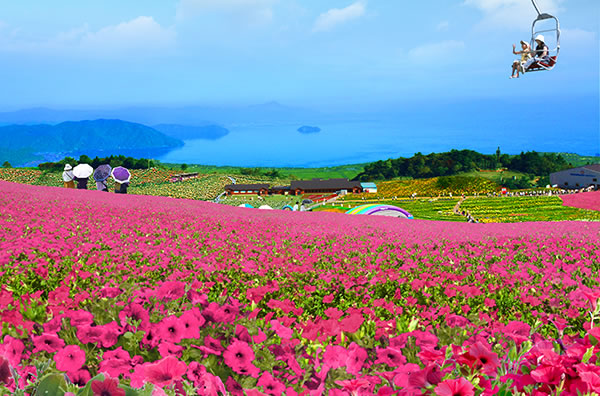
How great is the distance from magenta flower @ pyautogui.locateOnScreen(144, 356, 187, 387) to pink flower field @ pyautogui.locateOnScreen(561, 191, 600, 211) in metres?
56.0

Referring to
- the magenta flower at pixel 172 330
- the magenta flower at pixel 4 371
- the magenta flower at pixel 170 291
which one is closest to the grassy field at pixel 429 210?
the magenta flower at pixel 170 291

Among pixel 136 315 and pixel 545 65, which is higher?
pixel 545 65

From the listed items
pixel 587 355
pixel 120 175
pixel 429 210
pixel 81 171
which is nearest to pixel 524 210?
pixel 429 210

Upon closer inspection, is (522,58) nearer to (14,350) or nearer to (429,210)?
(14,350)

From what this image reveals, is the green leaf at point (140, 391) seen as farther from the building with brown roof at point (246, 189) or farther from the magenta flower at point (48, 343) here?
the building with brown roof at point (246, 189)

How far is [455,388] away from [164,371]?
164 cm

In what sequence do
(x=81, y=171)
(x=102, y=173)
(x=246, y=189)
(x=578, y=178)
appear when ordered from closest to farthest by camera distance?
(x=102, y=173) → (x=81, y=171) → (x=246, y=189) → (x=578, y=178)

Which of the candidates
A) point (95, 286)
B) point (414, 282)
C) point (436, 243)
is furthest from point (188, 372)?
point (436, 243)

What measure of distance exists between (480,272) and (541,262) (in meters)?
1.70

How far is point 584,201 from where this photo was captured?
2183 inches

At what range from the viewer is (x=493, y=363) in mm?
2744

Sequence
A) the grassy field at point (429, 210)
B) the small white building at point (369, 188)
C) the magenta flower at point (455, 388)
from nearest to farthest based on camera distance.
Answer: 1. the magenta flower at point (455, 388)
2. the grassy field at point (429, 210)
3. the small white building at point (369, 188)

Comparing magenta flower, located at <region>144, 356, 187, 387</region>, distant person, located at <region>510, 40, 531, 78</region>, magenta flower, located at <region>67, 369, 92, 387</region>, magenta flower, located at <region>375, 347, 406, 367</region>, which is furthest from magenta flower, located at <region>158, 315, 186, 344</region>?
distant person, located at <region>510, 40, 531, 78</region>

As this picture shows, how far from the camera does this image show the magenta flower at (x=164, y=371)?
2.56 m
